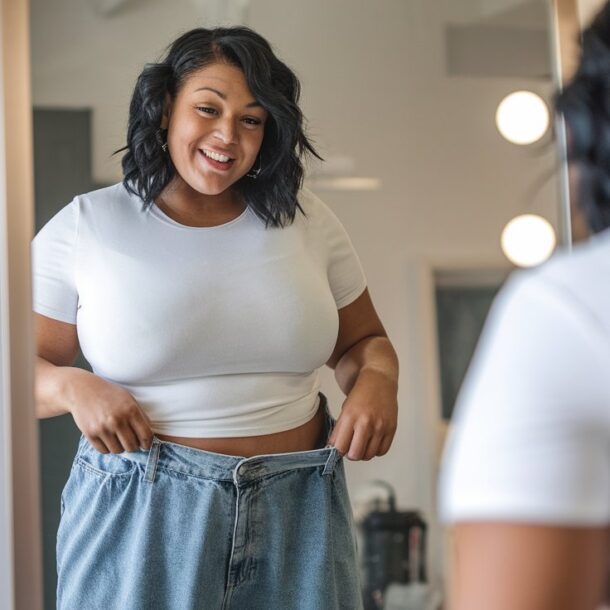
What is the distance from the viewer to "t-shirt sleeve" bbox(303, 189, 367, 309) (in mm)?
1268

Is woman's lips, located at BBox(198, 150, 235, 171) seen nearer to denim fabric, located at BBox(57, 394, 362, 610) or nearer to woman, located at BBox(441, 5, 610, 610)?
denim fabric, located at BBox(57, 394, 362, 610)

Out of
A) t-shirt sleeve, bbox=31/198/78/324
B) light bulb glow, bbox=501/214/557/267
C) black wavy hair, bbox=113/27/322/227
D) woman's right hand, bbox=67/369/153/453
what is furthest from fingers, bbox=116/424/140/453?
light bulb glow, bbox=501/214/557/267

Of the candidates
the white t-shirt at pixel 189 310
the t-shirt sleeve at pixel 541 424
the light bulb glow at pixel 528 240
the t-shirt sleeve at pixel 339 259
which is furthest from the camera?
the light bulb glow at pixel 528 240

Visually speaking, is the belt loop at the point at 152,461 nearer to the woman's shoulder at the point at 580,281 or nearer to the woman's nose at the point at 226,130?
the woman's nose at the point at 226,130

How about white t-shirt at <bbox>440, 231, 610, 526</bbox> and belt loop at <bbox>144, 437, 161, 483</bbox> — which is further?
belt loop at <bbox>144, 437, 161, 483</bbox>

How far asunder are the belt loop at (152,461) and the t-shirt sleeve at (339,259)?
→ 27 cm

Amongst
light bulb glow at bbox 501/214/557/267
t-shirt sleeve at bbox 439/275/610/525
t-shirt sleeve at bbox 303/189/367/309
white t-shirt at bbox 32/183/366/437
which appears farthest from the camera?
light bulb glow at bbox 501/214/557/267

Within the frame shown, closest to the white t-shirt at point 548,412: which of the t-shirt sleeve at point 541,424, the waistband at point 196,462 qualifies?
the t-shirt sleeve at point 541,424

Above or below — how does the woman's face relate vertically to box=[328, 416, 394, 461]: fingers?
above

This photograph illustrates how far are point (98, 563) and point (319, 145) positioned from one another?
1.83ft

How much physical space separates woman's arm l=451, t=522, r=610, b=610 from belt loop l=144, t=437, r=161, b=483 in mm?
752

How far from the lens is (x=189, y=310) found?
117 cm

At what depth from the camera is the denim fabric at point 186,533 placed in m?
1.17

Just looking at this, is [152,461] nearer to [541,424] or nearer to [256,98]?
[256,98]
